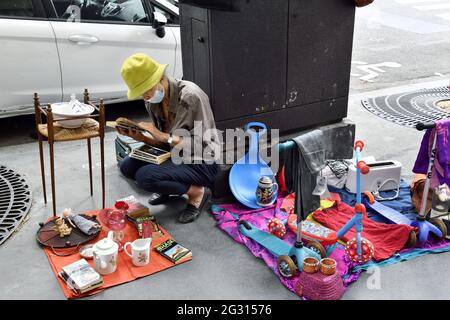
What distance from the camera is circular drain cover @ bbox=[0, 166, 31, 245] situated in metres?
3.86

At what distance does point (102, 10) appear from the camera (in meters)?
5.60

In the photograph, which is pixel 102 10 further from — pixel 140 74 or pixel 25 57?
pixel 140 74

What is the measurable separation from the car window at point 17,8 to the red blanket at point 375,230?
345 centimetres

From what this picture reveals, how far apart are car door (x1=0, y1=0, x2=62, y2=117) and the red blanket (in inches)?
122

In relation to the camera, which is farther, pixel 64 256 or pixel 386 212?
pixel 386 212

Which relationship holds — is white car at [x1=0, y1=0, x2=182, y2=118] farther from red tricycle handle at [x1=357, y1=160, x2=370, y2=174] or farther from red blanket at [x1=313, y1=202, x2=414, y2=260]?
red tricycle handle at [x1=357, y1=160, x2=370, y2=174]

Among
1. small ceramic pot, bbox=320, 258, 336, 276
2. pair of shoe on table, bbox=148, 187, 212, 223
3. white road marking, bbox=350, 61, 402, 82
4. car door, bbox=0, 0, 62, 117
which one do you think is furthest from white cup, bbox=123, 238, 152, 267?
white road marking, bbox=350, 61, 402, 82

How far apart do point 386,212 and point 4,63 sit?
377 cm

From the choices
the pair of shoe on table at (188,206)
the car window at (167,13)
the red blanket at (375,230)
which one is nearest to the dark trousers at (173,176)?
the pair of shoe on table at (188,206)

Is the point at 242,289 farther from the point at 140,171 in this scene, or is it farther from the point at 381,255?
the point at 140,171

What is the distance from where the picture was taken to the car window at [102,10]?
540 cm

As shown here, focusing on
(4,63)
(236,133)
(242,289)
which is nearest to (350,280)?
(242,289)

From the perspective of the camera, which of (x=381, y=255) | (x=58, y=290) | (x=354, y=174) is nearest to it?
(x=58, y=290)

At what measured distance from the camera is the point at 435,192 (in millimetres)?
3859
